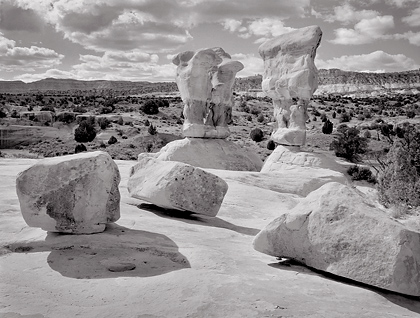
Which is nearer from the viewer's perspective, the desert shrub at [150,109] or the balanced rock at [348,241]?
the balanced rock at [348,241]

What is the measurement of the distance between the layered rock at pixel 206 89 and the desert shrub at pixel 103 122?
17100mm

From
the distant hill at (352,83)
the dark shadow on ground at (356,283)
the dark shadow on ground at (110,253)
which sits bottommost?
the dark shadow on ground at (356,283)

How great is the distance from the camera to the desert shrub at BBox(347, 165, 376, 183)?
15998mm

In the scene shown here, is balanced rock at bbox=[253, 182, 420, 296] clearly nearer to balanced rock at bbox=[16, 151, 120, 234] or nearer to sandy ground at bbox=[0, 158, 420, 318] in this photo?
sandy ground at bbox=[0, 158, 420, 318]

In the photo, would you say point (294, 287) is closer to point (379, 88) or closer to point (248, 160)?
point (248, 160)

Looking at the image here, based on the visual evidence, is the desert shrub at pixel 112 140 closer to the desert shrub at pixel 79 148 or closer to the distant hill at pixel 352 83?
the desert shrub at pixel 79 148

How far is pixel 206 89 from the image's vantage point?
16.0 meters

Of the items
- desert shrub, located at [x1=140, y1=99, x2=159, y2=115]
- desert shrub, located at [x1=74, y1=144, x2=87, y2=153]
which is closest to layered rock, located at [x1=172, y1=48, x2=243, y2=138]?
desert shrub, located at [x1=74, y1=144, x2=87, y2=153]

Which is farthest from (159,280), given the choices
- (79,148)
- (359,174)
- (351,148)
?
(79,148)

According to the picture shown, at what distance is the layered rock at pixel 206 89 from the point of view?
15867mm

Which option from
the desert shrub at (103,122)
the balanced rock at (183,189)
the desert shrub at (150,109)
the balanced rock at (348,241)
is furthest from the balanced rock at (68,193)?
the desert shrub at (150,109)

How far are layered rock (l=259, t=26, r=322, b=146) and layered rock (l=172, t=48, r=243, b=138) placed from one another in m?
2.20

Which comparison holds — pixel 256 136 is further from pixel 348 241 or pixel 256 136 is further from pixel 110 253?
pixel 348 241

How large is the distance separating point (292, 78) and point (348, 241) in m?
10.3
